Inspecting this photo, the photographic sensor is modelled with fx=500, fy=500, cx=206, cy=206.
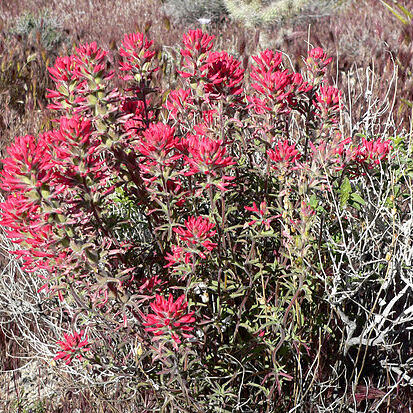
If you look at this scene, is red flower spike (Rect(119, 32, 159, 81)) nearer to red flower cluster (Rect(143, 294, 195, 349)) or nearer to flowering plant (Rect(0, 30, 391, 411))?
flowering plant (Rect(0, 30, 391, 411))

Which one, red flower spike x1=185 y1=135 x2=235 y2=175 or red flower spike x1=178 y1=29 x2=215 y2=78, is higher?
red flower spike x1=178 y1=29 x2=215 y2=78

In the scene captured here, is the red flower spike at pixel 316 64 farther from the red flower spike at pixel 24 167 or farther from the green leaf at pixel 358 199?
the red flower spike at pixel 24 167

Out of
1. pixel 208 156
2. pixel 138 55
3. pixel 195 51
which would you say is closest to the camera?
pixel 208 156

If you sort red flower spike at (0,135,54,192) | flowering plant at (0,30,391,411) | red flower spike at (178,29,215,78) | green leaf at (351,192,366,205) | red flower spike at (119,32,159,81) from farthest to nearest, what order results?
green leaf at (351,192,366,205) → red flower spike at (119,32,159,81) → red flower spike at (178,29,215,78) → flowering plant at (0,30,391,411) → red flower spike at (0,135,54,192)

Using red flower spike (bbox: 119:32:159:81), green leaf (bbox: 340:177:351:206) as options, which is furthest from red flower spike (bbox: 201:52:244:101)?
green leaf (bbox: 340:177:351:206)

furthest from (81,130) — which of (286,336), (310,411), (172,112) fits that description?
(310,411)

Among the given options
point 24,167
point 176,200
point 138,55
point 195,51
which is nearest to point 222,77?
point 195,51

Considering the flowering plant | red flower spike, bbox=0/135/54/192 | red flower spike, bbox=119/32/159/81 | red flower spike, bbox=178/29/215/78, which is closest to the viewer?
red flower spike, bbox=0/135/54/192

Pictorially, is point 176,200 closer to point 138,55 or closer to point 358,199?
point 138,55

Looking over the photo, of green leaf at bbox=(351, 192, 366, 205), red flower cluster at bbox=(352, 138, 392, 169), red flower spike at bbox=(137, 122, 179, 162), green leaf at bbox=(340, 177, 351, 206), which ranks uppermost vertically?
red flower spike at bbox=(137, 122, 179, 162)

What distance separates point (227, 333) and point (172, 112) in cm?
79

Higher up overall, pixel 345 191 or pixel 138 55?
pixel 138 55

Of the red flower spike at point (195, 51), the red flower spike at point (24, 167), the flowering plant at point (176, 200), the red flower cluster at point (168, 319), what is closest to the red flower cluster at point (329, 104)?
the flowering plant at point (176, 200)

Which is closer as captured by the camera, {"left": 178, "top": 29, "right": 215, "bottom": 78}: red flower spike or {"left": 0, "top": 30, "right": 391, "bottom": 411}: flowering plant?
{"left": 0, "top": 30, "right": 391, "bottom": 411}: flowering plant
